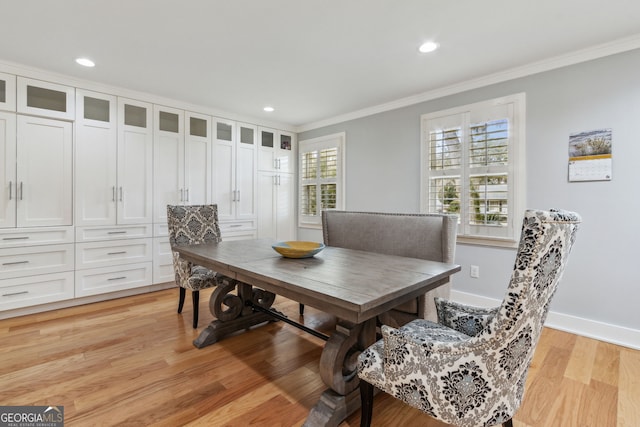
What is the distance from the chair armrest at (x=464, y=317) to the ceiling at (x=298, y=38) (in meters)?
1.87

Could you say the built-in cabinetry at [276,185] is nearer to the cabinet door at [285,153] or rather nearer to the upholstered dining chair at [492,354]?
the cabinet door at [285,153]

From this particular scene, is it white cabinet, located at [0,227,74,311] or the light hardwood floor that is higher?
white cabinet, located at [0,227,74,311]

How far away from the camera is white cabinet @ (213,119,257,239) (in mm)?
4250

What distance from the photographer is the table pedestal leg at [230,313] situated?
2.37 m

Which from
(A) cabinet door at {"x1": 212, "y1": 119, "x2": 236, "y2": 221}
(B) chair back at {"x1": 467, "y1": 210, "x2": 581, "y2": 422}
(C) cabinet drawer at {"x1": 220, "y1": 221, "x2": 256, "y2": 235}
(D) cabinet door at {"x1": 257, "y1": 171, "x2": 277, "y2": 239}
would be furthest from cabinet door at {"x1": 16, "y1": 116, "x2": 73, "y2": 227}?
(B) chair back at {"x1": 467, "y1": 210, "x2": 581, "y2": 422}

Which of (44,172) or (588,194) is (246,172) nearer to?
(44,172)

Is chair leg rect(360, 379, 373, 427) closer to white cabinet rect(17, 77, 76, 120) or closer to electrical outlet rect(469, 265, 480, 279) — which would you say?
electrical outlet rect(469, 265, 480, 279)

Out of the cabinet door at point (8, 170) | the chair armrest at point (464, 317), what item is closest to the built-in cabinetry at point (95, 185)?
the cabinet door at point (8, 170)

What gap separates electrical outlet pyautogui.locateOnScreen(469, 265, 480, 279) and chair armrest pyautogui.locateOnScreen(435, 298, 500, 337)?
186 centimetres

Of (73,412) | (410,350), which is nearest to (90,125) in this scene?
(73,412)

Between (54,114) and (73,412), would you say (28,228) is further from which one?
(73,412)

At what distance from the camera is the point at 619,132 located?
2.41m

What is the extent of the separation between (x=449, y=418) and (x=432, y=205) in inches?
104

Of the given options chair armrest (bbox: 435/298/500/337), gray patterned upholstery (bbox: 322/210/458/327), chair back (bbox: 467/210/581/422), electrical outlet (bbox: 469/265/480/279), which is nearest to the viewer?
chair back (bbox: 467/210/581/422)
